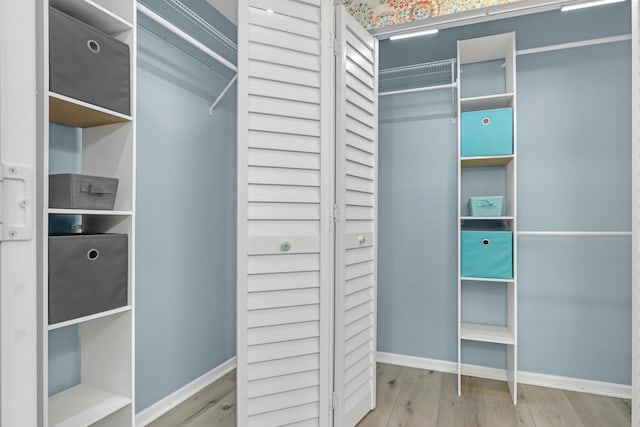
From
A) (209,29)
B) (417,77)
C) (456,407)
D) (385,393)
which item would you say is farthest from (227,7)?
(456,407)

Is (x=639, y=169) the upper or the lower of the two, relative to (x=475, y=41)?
lower

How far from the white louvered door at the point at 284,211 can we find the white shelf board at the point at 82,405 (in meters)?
0.51

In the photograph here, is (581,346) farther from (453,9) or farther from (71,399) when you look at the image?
(71,399)

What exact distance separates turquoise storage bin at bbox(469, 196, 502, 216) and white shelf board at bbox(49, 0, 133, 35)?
7.08 feet

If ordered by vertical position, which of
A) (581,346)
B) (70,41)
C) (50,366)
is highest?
(70,41)

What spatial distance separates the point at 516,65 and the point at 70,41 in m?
2.61

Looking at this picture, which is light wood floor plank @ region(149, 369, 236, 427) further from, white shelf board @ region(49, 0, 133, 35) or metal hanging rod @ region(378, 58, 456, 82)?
metal hanging rod @ region(378, 58, 456, 82)

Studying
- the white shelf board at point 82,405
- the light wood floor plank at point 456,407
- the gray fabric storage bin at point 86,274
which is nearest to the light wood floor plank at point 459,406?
the light wood floor plank at point 456,407

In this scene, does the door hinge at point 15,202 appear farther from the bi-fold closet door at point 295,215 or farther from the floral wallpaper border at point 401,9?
the floral wallpaper border at point 401,9

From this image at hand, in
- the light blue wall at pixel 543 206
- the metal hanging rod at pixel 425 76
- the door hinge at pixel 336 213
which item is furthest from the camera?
the metal hanging rod at pixel 425 76

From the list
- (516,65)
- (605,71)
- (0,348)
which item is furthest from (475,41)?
(0,348)

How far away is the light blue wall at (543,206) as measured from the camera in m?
2.42

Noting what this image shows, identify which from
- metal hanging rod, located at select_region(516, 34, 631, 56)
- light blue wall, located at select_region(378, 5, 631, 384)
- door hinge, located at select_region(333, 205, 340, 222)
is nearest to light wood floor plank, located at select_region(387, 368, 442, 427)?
light blue wall, located at select_region(378, 5, 631, 384)

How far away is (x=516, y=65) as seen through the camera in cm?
261
